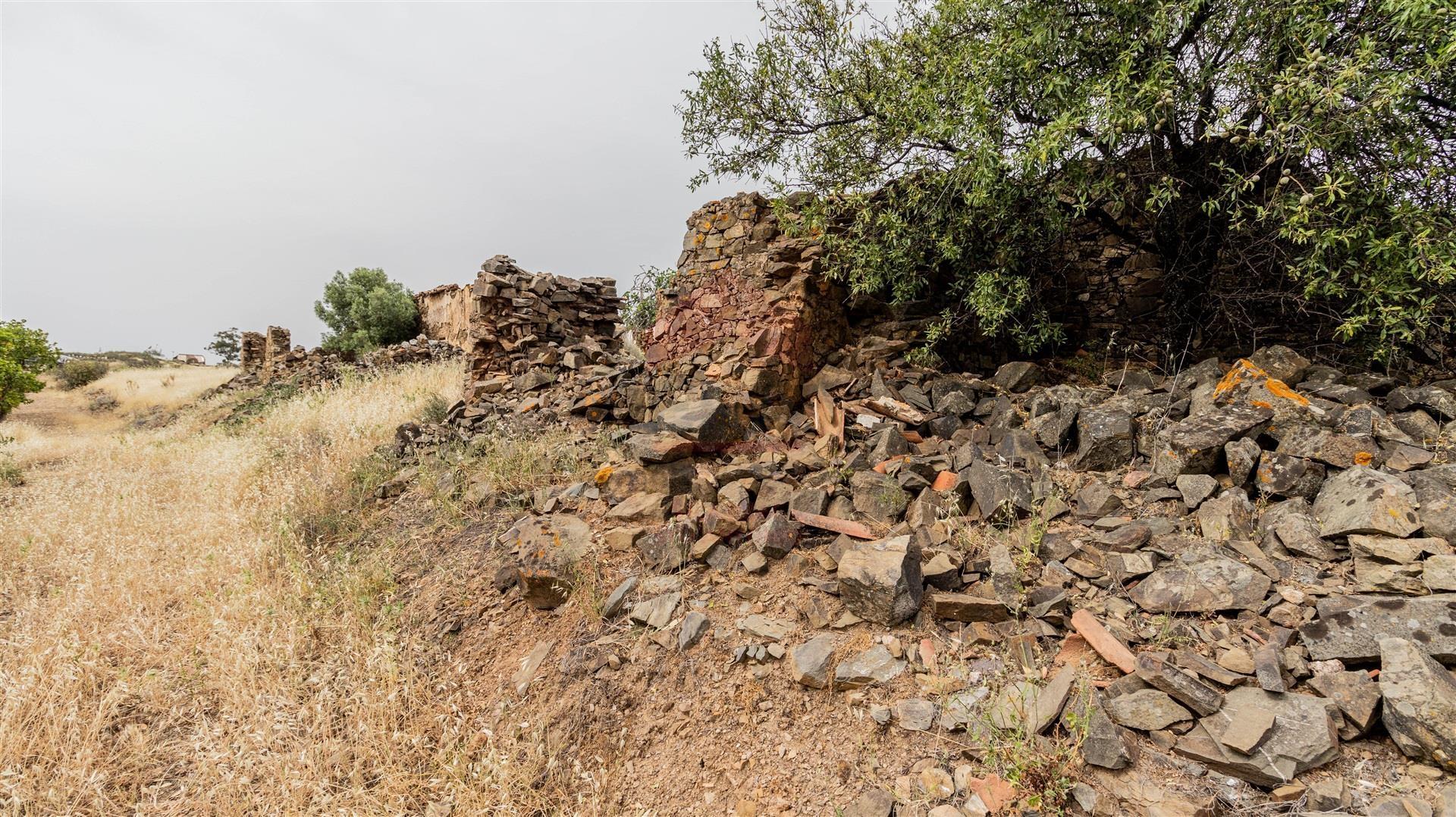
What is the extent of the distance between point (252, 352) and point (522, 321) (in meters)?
13.1

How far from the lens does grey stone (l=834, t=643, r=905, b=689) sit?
2781 mm

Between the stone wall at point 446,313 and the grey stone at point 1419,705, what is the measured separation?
15.0m

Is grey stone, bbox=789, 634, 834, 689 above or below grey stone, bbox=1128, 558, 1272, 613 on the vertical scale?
below

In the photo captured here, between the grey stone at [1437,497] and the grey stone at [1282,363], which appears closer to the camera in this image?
the grey stone at [1437,497]

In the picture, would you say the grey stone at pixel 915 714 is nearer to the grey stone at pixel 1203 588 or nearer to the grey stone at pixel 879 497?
the grey stone at pixel 1203 588

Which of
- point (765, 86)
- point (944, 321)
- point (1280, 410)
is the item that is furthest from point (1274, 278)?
point (765, 86)

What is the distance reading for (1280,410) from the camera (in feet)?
11.5

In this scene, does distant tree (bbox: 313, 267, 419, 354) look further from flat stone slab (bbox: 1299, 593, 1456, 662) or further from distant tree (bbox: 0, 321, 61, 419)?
flat stone slab (bbox: 1299, 593, 1456, 662)

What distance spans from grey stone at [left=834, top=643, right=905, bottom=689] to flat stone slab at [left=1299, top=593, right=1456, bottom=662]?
66.0 inches

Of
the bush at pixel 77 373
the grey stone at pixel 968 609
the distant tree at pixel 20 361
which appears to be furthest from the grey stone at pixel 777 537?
the bush at pixel 77 373

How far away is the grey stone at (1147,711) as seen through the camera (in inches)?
88.2

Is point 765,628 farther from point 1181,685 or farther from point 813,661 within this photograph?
point 1181,685

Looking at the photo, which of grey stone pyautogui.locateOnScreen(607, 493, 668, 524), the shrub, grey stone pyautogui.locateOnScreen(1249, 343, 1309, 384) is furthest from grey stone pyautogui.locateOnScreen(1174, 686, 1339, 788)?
the shrub

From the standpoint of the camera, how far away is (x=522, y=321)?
28.8 ft
